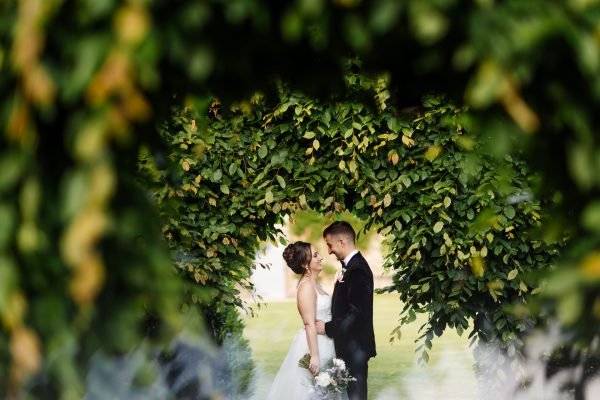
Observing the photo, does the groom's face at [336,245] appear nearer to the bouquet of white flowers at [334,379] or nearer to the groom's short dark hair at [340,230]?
the groom's short dark hair at [340,230]

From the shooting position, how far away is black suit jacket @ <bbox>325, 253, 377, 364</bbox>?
7.81 m

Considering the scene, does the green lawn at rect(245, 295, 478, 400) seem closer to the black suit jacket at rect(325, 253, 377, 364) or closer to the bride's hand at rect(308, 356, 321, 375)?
the bride's hand at rect(308, 356, 321, 375)

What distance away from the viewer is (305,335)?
8.75 metres

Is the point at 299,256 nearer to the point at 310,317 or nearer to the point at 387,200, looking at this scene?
the point at 310,317

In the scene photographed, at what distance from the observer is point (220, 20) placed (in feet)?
6.54

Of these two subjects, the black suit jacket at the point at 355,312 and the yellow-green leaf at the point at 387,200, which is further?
the black suit jacket at the point at 355,312

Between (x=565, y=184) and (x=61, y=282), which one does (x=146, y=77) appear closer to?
(x=61, y=282)

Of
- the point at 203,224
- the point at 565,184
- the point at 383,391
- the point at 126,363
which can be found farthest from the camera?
the point at 383,391

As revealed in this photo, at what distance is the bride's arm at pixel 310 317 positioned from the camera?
8.17 meters

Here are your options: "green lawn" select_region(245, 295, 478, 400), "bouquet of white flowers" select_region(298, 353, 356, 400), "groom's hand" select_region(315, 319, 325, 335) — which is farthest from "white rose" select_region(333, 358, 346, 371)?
"green lawn" select_region(245, 295, 478, 400)

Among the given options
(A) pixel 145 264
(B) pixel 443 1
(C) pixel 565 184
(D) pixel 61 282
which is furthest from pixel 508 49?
(D) pixel 61 282

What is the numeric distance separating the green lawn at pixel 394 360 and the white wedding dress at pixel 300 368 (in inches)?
68.2

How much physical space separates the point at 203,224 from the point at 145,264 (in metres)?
5.39

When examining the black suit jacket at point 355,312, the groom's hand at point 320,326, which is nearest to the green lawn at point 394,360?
the groom's hand at point 320,326
